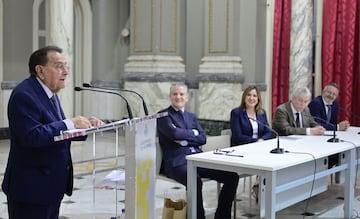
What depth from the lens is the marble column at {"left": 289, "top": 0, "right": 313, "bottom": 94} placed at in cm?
851

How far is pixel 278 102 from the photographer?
9102 mm

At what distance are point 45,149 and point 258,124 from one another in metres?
3.24

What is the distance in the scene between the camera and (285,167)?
157 inches

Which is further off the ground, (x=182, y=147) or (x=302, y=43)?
(x=302, y=43)

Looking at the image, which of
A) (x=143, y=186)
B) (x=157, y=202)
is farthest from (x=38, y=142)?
(x=157, y=202)

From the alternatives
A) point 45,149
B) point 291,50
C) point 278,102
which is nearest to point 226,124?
point 278,102

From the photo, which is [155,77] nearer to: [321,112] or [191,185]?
[321,112]

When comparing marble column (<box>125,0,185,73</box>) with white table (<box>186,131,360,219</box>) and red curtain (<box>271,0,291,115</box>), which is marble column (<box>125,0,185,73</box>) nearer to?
red curtain (<box>271,0,291,115</box>)

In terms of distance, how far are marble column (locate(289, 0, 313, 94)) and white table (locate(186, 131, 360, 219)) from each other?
309 centimetres

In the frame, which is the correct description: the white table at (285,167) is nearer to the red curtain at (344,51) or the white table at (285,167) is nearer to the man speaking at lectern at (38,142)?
the man speaking at lectern at (38,142)

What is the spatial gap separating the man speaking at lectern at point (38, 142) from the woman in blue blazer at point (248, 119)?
2886 millimetres

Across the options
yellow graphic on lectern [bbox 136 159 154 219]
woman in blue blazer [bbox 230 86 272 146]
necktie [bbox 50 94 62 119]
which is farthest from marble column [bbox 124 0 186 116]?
necktie [bbox 50 94 62 119]

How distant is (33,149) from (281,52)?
6786 millimetres

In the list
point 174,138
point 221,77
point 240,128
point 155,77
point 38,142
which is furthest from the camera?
point 155,77
